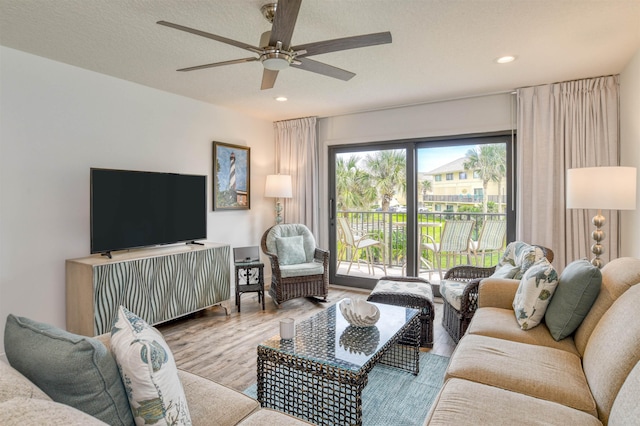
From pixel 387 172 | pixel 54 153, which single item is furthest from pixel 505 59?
pixel 54 153

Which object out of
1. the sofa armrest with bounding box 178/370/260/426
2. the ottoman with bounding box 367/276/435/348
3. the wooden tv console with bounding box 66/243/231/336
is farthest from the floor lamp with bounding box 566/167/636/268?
the wooden tv console with bounding box 66/243/231/336

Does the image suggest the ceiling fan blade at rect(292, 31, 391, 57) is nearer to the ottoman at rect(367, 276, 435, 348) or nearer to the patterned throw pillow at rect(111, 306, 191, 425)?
the patterned throw pillow at rect(111, 306, 191, 425)

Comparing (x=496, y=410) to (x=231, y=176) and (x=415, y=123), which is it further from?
(x=231, y=176)

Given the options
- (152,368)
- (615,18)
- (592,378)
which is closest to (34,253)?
(152,368)

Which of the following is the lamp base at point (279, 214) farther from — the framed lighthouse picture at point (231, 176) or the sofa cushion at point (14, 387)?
the sofa cushion at point (14, 387)

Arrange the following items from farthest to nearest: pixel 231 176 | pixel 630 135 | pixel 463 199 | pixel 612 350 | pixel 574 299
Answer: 1. pixel 231 176
2. pixel 463 199
3. pixel 630 135
4. pixel 574 299
5. pixel 612 350

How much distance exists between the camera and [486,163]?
4.24 meters

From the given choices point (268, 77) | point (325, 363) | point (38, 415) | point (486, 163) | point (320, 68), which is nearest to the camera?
point (38, 415)

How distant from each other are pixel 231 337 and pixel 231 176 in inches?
86.0

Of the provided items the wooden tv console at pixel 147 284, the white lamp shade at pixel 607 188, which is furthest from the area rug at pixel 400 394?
the white lamp shade at pixel 607 188

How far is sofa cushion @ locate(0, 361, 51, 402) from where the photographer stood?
802mm

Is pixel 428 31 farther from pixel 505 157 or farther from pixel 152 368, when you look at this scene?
pixel 152 368

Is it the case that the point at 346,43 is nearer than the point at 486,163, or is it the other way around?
the point at 346,43

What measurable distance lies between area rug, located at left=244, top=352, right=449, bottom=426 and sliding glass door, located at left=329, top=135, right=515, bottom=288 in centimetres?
197
